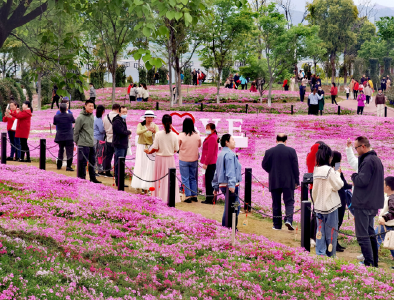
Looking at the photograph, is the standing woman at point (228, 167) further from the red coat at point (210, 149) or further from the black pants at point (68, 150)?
the black pants at point (68, 150)

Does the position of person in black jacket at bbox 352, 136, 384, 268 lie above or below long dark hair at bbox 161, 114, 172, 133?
below

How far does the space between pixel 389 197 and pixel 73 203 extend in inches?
248

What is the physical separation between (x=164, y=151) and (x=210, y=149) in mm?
1282

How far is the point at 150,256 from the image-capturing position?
7402mm

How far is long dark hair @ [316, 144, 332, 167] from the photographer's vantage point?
8.23 m

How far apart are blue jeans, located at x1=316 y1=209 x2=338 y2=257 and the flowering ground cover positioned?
1.97 feet

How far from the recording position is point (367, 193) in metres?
8.05

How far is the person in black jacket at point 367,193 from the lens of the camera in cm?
795

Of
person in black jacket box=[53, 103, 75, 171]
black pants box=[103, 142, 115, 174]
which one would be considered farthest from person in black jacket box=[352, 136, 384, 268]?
person in black jacket box=[53, 103, 75, 171]

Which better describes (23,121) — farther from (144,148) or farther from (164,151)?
(164,151)

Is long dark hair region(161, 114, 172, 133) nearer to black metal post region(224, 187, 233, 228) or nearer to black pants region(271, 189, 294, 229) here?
black metal post region(224, 187, 233, 228)

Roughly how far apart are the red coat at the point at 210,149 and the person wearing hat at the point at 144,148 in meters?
1.32

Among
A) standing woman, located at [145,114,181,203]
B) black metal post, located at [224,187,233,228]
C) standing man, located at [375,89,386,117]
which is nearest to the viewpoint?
black metal post, located at [224,187,233,228]

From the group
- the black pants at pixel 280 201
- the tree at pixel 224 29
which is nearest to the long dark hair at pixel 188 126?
the black pants at pixel 280 201
